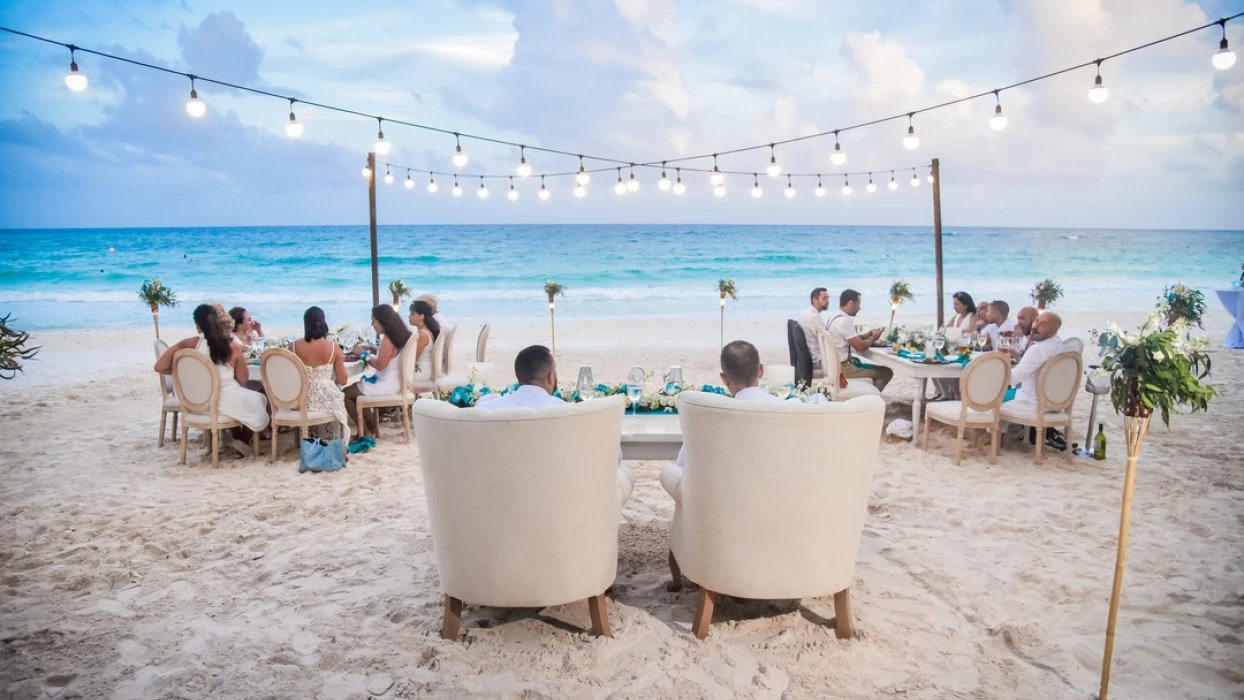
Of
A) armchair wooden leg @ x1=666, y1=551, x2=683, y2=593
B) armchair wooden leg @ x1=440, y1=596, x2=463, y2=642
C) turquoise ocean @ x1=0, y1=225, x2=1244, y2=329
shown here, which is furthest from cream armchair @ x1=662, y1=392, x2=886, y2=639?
turquoise ocean @ x1=0, y1=225, x2=1244, y2=329

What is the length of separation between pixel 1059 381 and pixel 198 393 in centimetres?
669

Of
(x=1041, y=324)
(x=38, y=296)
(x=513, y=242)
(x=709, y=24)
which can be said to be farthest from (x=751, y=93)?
(x=38, y=296)

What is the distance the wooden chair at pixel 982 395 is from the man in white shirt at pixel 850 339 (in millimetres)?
1538

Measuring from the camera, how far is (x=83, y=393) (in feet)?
28.7

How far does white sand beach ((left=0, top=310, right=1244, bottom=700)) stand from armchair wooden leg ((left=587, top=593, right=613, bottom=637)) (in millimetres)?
54

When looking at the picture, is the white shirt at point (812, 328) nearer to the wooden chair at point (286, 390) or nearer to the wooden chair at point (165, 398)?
the wooden chair at point (286, 390)

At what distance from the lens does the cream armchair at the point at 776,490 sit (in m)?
2.76

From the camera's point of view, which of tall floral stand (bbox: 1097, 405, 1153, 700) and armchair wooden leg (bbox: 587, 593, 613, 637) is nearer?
tall floral stand (bbox: 1097, 405, 1153, 700)

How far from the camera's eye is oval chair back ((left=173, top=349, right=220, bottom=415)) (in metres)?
5.65

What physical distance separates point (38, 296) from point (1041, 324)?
90.2 ft

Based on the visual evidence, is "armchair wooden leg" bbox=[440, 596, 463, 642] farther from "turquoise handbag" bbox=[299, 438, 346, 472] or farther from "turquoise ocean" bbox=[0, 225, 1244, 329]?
"turquoise ocean" bbox=[0, 225, 1244, 329]

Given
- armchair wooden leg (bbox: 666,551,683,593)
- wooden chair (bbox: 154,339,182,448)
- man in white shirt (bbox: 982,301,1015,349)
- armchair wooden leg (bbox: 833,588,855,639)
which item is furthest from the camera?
man in white shirt (bbox: 982,301,1015,349)

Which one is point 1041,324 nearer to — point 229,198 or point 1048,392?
point 1048,392

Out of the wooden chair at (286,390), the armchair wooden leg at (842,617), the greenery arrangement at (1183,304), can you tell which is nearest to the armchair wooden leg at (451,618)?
the armchair wooden leg at (842,617)
